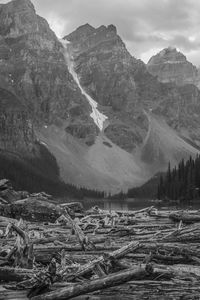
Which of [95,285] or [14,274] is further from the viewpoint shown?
[14,274]

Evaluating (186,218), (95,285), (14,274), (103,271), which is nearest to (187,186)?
(186,218)

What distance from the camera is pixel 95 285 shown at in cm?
1184

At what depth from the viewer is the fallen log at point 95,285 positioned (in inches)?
449

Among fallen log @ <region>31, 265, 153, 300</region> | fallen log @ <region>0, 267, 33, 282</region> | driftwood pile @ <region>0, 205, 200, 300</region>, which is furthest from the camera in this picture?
fallen log @ <region>0, 267, 33, 282</region>

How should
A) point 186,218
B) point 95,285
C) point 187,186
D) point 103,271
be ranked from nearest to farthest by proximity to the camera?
point 95,285 → point 103,271 → point 186,218 → point 187,186

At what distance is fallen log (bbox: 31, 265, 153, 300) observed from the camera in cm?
1141

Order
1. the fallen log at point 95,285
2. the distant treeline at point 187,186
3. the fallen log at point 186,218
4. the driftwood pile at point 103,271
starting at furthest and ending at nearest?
the distant treeline at point 187,186 < the fallen log at point 186,218 < the driftwood pile at point 103,271 < the fallen log at point 95,285

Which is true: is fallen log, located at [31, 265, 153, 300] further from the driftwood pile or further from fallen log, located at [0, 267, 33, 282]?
fallen log, located at [0, 267, 33, 282]

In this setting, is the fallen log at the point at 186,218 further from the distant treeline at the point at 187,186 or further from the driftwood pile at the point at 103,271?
the distant treeline at the point at 187,186

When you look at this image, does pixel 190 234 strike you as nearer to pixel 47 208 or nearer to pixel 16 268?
pixel 16 268

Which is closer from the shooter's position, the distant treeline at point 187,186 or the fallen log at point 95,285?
the fallen log at point 95,285

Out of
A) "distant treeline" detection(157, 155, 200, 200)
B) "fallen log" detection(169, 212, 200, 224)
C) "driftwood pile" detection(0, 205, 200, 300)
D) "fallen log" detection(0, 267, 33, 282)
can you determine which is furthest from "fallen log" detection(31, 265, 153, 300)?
"distant treeline" detection(157, 155, 200, 200)

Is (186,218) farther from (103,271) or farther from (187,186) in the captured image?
(187,186)

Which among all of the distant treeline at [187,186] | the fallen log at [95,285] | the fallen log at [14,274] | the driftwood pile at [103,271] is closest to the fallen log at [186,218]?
the driftwood pile at [103,271]
